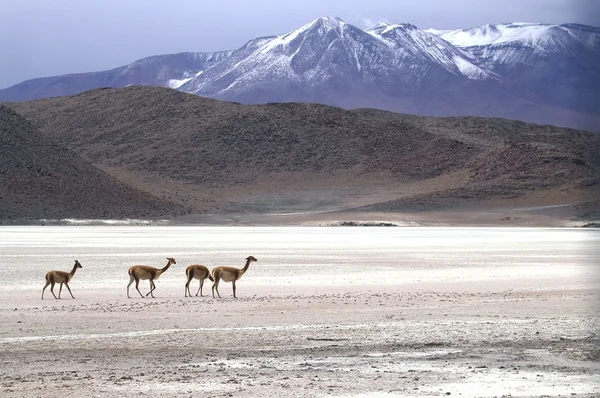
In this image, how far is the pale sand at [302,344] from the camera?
1088cm

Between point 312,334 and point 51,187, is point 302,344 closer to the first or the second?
point 312,334

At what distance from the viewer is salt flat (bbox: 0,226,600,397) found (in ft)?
36.1

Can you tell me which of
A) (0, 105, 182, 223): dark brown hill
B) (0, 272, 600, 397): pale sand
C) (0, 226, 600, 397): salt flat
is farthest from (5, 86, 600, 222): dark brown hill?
(0, 272, 600, 397): pale sand

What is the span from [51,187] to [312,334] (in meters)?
64.1

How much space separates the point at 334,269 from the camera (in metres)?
27.3

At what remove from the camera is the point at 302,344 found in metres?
13.9

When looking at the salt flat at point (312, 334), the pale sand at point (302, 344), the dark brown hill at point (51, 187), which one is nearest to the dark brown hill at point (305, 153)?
the dark brown hill at point (51, 187)

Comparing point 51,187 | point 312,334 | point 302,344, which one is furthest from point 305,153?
point 302,344

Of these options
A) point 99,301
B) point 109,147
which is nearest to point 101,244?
point 99,301

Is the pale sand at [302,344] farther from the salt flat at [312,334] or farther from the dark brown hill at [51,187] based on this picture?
the dark brown hill at [51,187]

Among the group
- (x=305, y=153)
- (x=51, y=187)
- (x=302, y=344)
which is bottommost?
(x=302, y=344)

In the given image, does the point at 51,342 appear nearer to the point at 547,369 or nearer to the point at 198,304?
the point at 198,304

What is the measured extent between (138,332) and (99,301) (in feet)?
13.3

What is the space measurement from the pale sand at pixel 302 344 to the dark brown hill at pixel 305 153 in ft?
213
